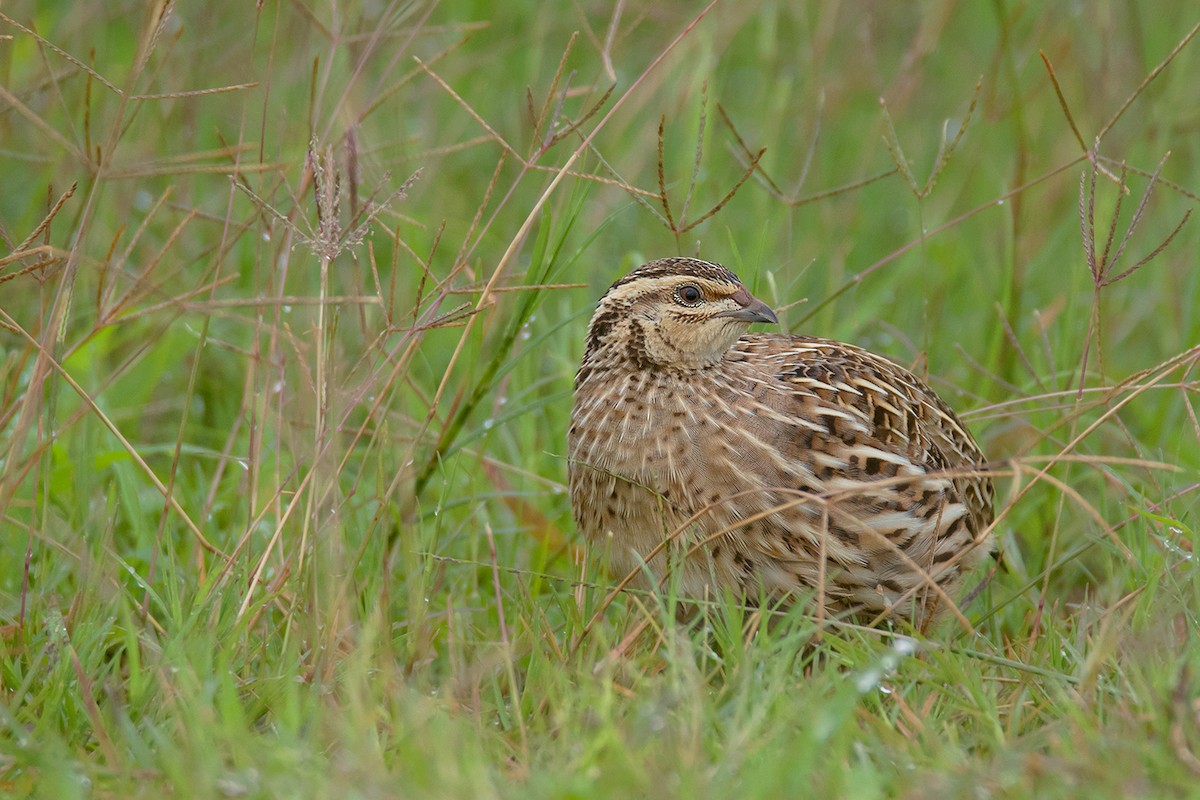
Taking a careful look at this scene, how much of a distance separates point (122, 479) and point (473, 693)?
1.85 metres

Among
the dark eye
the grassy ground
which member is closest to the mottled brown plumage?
the dark eye

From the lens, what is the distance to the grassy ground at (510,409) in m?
3.03

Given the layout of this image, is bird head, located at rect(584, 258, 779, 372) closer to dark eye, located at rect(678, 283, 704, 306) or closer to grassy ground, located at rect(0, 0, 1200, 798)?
dark eye, located at rect(678, 283, 704, 306)

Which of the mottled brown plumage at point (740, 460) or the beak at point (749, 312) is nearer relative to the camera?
the mottled brown plumage at point (740, 460)

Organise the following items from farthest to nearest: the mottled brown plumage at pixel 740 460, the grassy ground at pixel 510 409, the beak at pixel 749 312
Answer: the beak at pixel 749 312
the mottled brown plumage at pixel 740 460
the grassy ground at pixel 510 409

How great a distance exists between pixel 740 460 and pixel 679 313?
19.2 inches

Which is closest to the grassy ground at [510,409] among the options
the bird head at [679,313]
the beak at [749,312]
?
the bird head at [679,313]

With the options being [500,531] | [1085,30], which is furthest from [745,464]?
[1085,30]

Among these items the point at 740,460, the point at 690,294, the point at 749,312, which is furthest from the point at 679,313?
the point at 740,460

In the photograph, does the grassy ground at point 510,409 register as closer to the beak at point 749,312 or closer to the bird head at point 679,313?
the bird head at point 679,313

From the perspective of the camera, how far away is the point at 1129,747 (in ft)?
9.23

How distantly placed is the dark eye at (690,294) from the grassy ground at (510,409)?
0.19 m

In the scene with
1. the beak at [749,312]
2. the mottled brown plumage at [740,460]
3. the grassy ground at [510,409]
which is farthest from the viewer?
the beak at [749,312]

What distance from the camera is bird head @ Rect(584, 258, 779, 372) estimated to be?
13.9 feet
